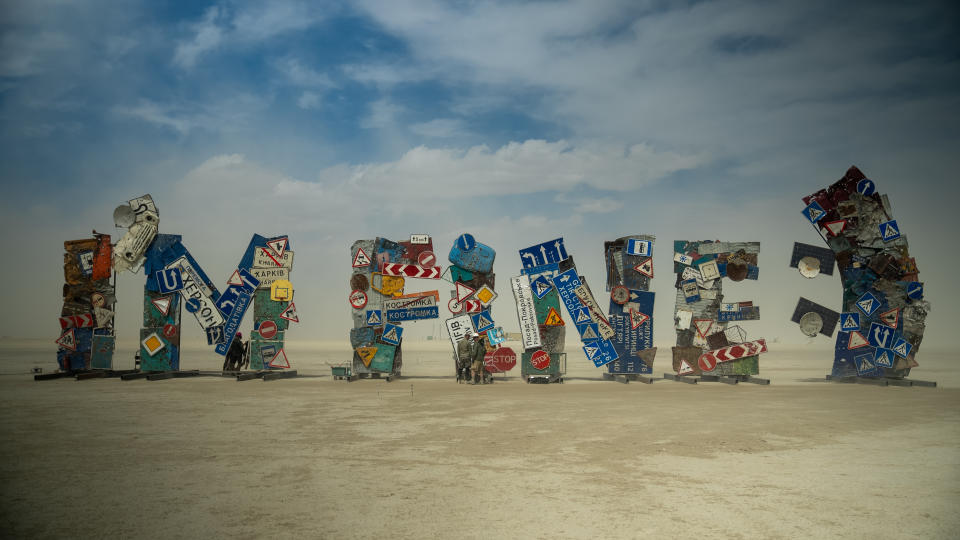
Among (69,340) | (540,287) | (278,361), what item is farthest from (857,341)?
(69,340)

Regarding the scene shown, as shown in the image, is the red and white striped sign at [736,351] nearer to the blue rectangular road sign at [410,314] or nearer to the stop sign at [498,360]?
the stop sign at [498,360]

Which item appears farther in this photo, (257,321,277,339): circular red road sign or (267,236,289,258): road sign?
(267,236,289,258): road sign

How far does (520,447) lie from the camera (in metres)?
9.57

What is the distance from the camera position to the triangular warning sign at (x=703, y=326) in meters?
21.2

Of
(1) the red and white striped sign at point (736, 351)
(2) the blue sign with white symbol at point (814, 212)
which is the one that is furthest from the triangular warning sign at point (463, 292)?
(2) the blue sign with white symbol at point (814, 212)

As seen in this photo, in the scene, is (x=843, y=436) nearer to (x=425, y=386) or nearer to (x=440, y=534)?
(x=440, y=534)

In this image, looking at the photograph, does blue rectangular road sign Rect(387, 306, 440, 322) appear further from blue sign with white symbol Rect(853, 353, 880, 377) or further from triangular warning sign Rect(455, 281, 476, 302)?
blue sign with white symbol Rect(853, 353, 880, 377)

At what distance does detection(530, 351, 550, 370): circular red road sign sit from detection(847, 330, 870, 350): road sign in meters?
10.0

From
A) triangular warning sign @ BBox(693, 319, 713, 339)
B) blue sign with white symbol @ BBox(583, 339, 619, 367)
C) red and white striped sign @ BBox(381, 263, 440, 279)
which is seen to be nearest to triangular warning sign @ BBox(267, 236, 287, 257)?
red and white striped sign @ BBox(381, 263, 440, 279)

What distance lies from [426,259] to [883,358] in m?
15.2

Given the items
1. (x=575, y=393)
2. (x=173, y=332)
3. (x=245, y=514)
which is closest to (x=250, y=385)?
(x=173, y=332)

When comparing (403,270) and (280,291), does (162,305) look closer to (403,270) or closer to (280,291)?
(280,291)

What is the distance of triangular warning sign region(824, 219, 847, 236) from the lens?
2093 cm

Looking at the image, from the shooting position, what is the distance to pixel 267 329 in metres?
21.5
